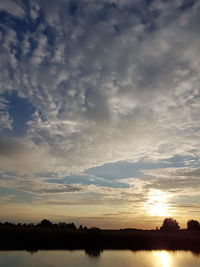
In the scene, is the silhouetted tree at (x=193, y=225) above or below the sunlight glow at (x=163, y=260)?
above

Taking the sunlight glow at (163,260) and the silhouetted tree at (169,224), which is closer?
the sunlight glow at (163,260)

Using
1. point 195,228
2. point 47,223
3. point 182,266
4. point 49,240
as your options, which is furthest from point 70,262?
point 195,228

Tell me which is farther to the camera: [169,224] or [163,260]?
[169,224]

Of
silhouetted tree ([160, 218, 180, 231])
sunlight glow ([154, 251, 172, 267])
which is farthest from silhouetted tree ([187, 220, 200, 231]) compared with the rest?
sunlight glow ([154, 251, 172, 267])

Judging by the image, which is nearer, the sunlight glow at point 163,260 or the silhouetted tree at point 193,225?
the sunlight glow at point 163,260

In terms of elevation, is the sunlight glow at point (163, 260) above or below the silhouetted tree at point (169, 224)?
below

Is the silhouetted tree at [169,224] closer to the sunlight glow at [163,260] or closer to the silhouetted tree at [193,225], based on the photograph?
the silhouetted tree at [193,225]

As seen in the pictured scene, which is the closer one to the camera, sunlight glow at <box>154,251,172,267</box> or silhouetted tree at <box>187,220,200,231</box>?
sunlight glow at <box>154,251,172,267</box>

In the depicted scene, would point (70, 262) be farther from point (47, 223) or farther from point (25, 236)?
point (47, 223)

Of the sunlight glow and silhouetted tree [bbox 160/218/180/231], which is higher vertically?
silhouetted tree [bbox 160/218/180/231]

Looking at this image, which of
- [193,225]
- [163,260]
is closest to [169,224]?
[193,225]

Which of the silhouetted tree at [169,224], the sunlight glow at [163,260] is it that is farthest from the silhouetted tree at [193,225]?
the sunlight glow at [163,260]

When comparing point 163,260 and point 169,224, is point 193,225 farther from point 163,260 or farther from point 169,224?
point 163,260

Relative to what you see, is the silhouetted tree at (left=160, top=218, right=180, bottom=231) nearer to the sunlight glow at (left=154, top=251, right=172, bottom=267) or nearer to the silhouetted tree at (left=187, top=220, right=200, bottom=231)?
the silhouetted tree at (left=187, top=220, right=200, bottom=231)
